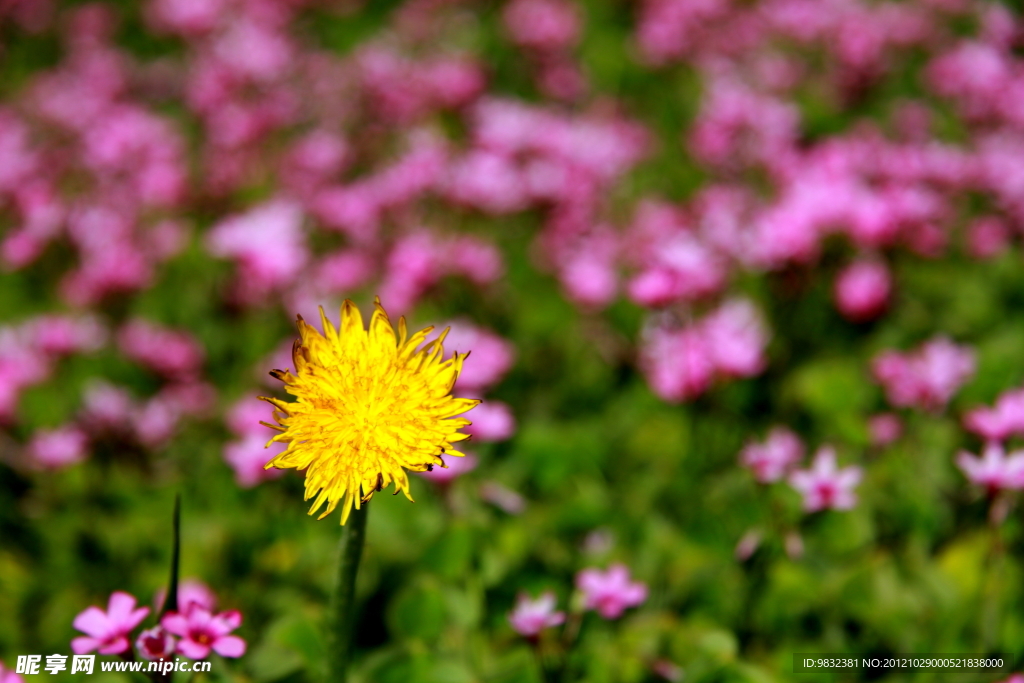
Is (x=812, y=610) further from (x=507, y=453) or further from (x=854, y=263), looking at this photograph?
(x=854, y=263)

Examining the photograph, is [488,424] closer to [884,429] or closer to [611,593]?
[611,593]

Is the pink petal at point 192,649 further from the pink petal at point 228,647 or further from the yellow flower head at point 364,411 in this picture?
the yellow flower head at point 364,411

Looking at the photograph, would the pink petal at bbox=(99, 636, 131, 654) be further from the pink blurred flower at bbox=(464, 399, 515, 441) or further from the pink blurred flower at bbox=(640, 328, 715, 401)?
the pink blurred flower at bbox=(640, 328, 715, 401)

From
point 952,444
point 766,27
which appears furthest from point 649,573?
point 766,27

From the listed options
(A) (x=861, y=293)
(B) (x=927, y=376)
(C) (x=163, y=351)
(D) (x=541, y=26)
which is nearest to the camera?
(B) (x=927, y=376)

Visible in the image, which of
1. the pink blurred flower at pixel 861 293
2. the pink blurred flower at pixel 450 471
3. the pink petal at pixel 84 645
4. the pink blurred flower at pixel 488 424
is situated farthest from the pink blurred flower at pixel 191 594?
the pink blurred flower at pixel 861 293

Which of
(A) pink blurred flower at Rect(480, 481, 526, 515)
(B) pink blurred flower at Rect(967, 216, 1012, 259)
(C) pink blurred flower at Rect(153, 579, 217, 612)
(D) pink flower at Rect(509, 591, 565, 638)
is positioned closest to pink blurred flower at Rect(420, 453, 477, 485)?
(A) pink blurred flower at Rect(480, 481, 526, 515)

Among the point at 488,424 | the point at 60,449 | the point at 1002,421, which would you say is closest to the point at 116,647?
the point at 488,424
